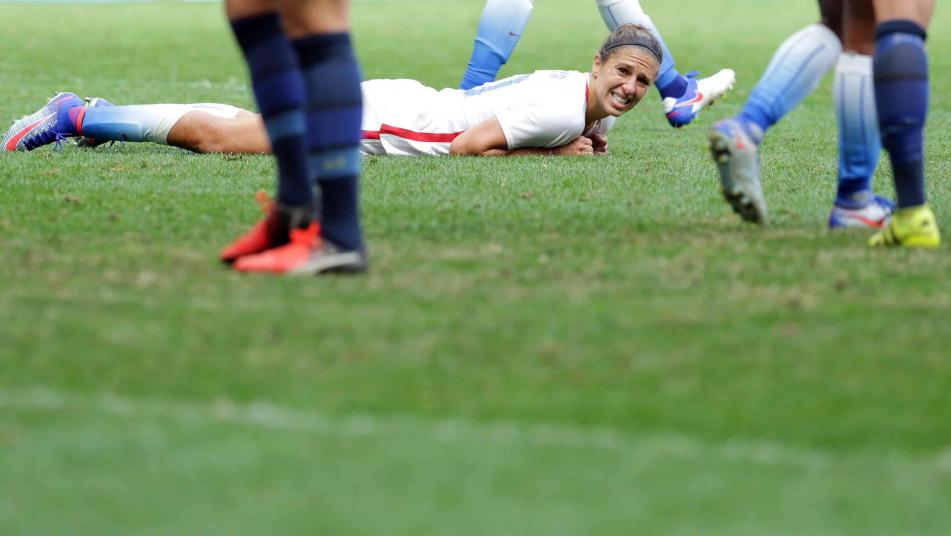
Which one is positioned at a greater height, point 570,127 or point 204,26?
point 570,127

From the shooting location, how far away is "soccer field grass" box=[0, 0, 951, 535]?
6.08ft

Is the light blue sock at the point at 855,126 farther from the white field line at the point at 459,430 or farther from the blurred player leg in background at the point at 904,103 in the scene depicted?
the white field line at the point at 459,430

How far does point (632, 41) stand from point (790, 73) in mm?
2083

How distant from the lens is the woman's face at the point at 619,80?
5.89 metres

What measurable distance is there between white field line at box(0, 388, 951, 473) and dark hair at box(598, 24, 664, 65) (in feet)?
13.1

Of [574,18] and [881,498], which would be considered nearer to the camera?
[881,498]

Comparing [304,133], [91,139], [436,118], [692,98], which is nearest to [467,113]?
[436,118]

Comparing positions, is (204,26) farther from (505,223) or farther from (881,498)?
(881,498)

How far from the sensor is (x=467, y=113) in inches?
239

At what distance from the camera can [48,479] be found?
192 centimetres

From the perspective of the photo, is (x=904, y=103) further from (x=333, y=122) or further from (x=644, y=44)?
(x=644, y=44)

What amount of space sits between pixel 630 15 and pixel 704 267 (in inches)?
137

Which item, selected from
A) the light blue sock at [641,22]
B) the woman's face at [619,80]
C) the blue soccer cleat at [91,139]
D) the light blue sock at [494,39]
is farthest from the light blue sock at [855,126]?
the blue soccer cleat at [91,139]

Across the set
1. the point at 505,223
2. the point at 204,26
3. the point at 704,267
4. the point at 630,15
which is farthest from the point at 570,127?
the point at 204,26
